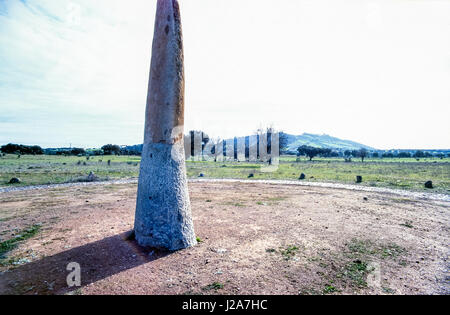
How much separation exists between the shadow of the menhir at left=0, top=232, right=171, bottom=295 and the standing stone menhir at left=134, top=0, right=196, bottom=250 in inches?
17.4

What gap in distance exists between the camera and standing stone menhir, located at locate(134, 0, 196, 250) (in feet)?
17.7

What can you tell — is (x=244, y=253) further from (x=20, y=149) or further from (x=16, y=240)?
(x=20, y=149)

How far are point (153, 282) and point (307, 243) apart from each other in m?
3.94

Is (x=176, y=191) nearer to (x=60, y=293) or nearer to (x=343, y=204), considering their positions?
(x=60, y=293)

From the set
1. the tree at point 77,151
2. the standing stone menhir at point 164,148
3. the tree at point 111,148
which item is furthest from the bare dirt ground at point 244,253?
the tree at point 77,151

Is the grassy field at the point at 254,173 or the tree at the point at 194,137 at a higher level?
the tree at the point at 194,137

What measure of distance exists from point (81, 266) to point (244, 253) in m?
3.42

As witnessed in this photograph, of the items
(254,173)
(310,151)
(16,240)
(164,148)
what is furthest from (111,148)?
(164,148)

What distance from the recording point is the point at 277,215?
28.6 ft

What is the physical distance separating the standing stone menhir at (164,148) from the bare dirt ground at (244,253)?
21.5 inches

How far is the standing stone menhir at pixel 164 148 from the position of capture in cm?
540

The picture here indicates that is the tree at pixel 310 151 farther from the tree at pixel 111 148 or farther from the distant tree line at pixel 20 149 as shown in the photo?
the distant tree line at pixel 20 149
